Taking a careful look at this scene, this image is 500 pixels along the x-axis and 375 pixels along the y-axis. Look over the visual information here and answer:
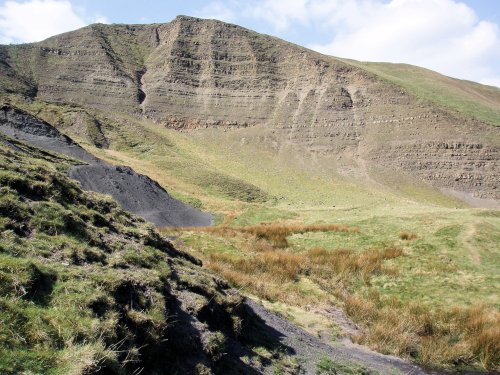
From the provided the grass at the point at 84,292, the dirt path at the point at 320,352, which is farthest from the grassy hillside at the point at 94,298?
the dirt path at the point at 320,352

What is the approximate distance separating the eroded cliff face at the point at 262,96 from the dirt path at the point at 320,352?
7270 cm

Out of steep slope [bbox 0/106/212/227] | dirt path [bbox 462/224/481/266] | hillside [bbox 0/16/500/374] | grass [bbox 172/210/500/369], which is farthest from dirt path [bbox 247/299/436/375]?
steep slope [bbox 0/106/212/227]

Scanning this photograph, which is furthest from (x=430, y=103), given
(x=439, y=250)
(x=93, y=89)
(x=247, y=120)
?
(x=439, y=250)

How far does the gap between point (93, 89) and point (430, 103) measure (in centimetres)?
6949

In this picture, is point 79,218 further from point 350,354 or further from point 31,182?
point 350,354

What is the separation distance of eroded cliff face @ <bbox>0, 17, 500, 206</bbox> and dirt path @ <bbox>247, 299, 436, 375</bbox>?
7270cm

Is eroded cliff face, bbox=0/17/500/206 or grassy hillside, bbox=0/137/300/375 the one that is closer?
grassy hillside, bbox=0/137/300/375

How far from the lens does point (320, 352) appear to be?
9.77m

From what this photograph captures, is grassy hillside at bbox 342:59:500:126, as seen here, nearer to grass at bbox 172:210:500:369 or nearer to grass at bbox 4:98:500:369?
grass at bbox 4:98:500:369

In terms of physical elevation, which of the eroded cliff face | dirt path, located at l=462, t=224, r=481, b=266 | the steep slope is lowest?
the steep slope

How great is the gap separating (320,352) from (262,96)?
87.7 m

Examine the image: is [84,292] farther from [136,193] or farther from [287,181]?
[287,181]

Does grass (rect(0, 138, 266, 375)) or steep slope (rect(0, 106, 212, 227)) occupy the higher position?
grass (rect(0, 138, 266, 375))

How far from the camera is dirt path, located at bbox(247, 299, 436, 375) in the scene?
368 inches
